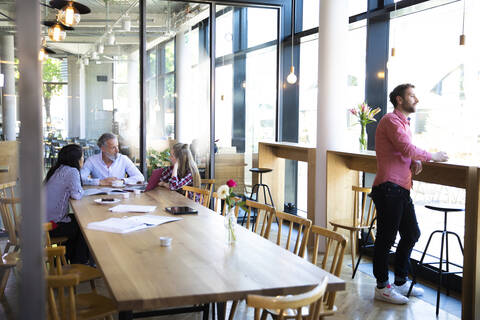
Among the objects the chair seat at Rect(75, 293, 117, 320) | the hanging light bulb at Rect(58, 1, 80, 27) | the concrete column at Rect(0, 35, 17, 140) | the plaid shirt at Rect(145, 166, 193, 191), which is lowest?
the chair seat at Rect(75, 293, 117, 320)

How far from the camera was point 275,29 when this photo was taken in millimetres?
7875

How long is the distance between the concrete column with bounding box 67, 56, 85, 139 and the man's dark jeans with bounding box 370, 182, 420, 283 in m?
4.22

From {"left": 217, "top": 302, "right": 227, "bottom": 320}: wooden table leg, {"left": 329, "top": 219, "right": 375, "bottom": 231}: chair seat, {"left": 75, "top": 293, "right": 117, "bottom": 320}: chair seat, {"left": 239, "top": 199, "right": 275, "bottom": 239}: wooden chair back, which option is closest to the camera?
{"left": 75, "top": 293, "right": 117, "bottom": 320}: chair seat

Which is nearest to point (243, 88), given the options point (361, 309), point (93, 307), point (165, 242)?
point (361, 309)

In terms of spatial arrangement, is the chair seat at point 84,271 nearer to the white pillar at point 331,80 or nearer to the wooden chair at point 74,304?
the wooden chair at point 74,304

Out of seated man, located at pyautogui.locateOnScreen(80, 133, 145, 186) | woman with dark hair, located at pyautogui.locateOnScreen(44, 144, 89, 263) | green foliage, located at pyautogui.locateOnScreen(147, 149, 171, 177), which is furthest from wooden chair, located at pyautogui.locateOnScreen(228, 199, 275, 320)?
green foliage, located at pyautogui.locateOnScreen(147, 149, 171, 177)

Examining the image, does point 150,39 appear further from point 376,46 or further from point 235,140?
point 376,46

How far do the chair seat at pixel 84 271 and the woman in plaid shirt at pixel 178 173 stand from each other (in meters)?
1.76

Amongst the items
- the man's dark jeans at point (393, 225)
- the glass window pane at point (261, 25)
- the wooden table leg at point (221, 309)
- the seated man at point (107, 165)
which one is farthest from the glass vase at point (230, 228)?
A: the glass window pane at point (261, 25)

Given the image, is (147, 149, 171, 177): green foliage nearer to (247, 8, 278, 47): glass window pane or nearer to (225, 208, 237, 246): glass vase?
(247, 8, 278, 47): glass window pane

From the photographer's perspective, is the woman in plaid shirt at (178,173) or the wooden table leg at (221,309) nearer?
the wooden table leg at (221,309)

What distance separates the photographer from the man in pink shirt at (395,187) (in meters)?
4.21

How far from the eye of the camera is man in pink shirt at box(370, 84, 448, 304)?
13.8 feet

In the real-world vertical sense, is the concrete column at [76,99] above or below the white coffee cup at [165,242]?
above
